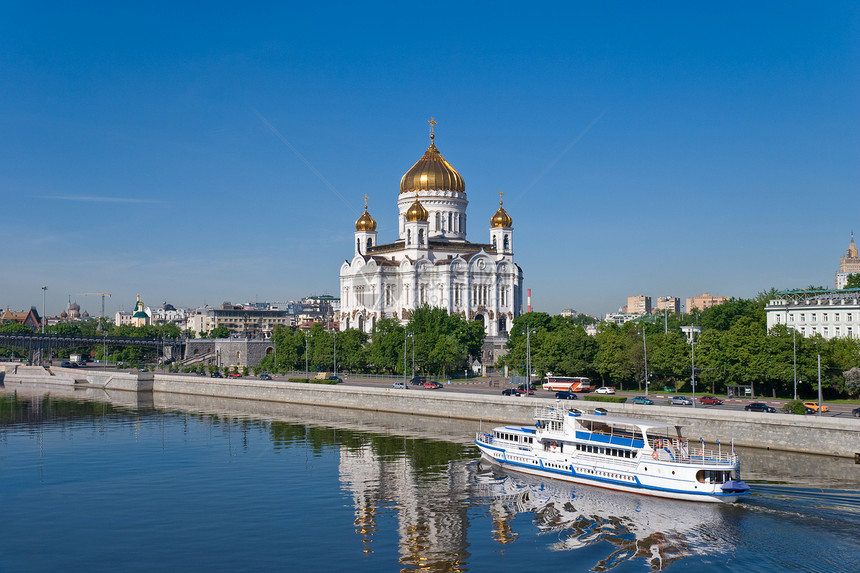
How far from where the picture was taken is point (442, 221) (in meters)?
126

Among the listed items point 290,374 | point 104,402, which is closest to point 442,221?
point 290,374

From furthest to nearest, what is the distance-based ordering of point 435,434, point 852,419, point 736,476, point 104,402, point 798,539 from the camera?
point 104,402 < point 435,434 < point 852,419 < point 736,476 < point 798,539

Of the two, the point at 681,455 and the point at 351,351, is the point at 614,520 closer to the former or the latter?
the point at 681,455

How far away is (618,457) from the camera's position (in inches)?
1699

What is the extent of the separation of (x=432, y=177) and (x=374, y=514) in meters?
90.9

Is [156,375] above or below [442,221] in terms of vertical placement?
below

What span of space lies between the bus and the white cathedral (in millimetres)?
33273

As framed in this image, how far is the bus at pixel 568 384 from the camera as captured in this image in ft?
260

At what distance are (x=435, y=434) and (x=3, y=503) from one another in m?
28.8

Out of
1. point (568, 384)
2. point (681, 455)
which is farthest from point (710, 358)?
point (681, 455)

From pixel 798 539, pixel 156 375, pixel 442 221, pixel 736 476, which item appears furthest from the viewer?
pixel 442 221

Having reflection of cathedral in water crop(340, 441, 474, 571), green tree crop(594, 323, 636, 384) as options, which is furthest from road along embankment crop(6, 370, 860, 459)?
green tree crop(594, 323, 636, 384)

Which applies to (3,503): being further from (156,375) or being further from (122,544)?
(156,375)

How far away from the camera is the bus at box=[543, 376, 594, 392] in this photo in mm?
79312
